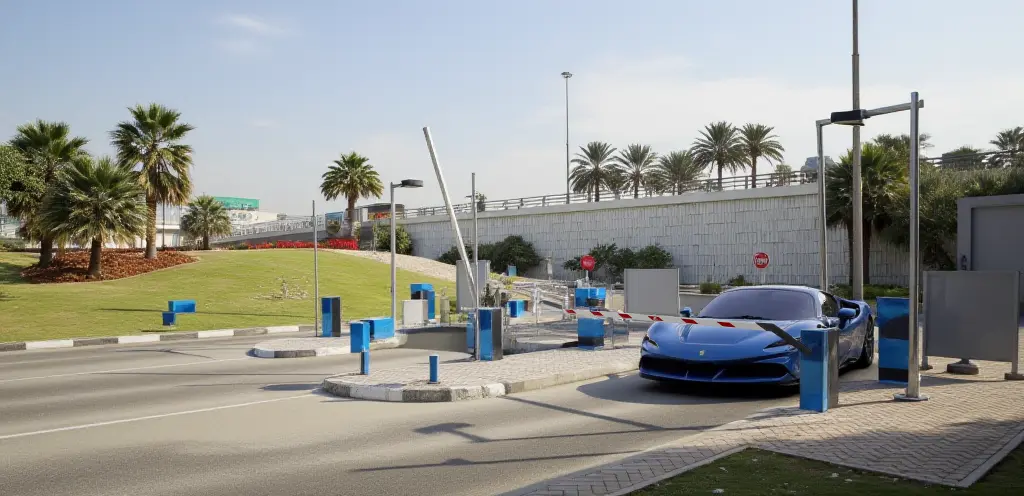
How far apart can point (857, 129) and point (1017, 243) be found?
32.1ft

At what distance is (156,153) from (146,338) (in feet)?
67.4

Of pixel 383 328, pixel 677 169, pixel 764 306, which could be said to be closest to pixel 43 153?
pixel 383 328

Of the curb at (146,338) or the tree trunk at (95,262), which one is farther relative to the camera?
the tree trunk at (95,262)

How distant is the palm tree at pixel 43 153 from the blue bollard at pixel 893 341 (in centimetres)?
3403

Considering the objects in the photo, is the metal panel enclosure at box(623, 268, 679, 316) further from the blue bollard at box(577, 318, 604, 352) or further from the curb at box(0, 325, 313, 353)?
the curb at box(0, 325, 313, 353)

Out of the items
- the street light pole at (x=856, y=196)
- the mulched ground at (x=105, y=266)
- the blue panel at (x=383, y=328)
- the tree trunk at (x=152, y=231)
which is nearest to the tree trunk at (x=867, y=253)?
the street light pole at (x=856, y=196)

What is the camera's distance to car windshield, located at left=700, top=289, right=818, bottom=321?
10.5 m

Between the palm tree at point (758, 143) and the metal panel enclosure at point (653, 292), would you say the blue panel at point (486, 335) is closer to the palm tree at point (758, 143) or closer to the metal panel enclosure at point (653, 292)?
the metal panel enclosure at point (653, 292)

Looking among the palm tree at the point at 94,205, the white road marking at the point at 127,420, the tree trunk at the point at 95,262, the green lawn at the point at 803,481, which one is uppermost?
the palm tree at the point at 94,205

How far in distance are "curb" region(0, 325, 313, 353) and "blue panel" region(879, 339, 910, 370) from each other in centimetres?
1714

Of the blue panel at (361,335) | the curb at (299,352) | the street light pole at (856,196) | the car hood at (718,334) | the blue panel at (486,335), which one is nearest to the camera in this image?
the car hood at (718,334)

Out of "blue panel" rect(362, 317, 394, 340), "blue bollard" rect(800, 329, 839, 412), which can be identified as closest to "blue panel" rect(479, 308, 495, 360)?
Answer: "blue panel" rect(362, 317, 394, 340)

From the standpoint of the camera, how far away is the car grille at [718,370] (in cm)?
936

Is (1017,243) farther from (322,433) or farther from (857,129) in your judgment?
(322,433)
